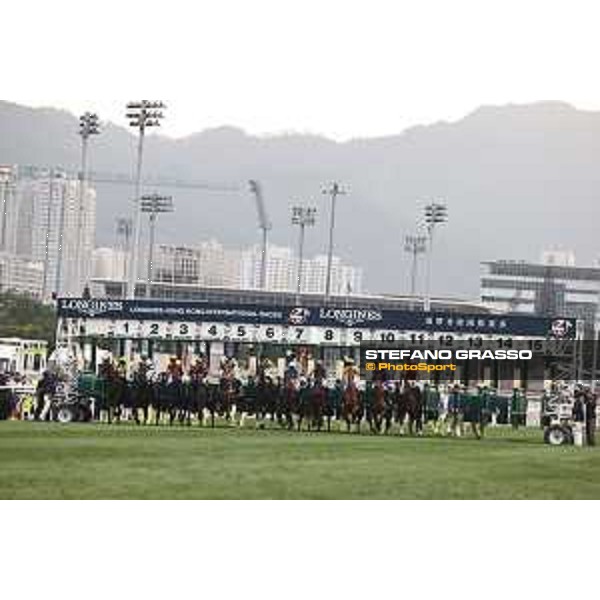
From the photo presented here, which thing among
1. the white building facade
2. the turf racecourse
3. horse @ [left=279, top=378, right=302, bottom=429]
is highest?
the white building facade

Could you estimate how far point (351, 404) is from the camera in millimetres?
8406

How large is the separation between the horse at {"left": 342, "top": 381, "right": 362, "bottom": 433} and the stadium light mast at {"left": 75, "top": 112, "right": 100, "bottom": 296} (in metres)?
1.72

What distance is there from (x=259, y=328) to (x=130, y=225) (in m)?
0.97

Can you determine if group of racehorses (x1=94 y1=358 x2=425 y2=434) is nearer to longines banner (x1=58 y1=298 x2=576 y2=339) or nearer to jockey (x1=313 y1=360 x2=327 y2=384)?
jockey (x1=313 y1=360 x2=327 y2=384)

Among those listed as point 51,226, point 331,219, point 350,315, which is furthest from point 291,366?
point 51,226

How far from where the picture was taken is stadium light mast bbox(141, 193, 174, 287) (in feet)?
25.0

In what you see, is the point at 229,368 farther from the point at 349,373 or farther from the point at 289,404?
the point at 349,373

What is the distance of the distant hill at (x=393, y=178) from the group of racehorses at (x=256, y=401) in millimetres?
812

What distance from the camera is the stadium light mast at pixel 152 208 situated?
7.61 meters

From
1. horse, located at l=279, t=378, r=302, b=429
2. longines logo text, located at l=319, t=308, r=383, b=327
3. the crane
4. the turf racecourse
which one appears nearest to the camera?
the turf racecourse

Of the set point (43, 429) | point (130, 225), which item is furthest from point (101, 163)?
point (43, 429)

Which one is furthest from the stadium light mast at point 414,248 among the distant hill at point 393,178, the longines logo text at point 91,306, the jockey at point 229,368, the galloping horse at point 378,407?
the longines logo text at point 91,306

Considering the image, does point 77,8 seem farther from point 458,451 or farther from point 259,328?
point 458,451

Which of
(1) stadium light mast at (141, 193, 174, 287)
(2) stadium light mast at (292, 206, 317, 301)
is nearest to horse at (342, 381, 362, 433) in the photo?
(2) stadium light mast at (292, 206, 317, 301)
